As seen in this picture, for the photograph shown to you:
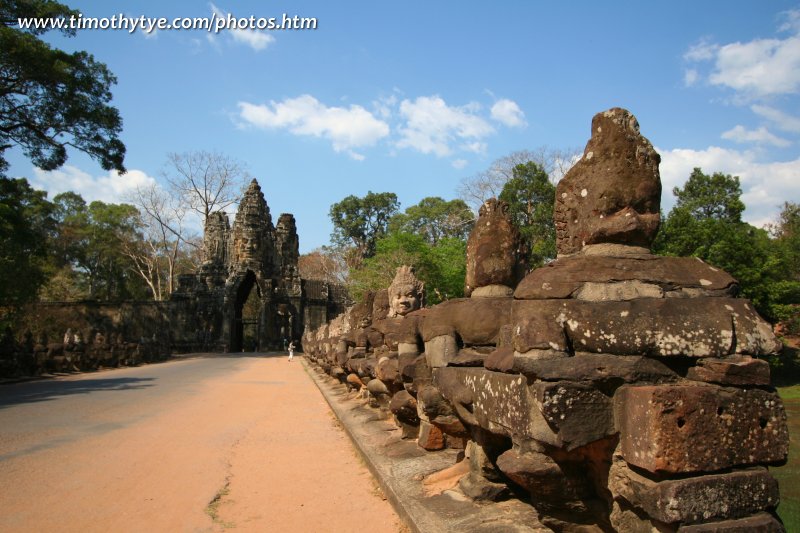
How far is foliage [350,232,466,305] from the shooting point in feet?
85.6

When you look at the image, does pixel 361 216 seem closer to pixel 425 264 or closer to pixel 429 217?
pixel 429 217

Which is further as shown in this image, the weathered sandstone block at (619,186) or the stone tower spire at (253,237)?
the stone tower spire at (253,237)

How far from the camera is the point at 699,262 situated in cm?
273

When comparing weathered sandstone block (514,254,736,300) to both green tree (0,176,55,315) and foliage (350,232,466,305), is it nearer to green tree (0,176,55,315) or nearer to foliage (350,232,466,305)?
green tree (0,176,55,315)

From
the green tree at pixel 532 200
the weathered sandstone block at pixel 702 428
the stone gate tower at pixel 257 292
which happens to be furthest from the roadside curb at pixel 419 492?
the stone gate tower at pixel 257 292

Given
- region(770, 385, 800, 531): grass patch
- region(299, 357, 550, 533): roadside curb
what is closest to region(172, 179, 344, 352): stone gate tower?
region(770, 385, 800, 531): grass patch

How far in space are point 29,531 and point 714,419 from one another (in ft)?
13.7

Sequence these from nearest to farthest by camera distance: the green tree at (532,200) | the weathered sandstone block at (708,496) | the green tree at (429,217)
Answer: the weathered sandstone block at (708,496)
the green tree at (532,200)
the green tree at (429,217)

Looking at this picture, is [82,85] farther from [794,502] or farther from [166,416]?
[794,502]

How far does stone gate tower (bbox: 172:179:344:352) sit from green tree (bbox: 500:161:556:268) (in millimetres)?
15720

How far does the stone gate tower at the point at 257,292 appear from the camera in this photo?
36.9m

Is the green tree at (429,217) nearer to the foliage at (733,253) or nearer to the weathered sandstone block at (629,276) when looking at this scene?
the foliage at (733,253)

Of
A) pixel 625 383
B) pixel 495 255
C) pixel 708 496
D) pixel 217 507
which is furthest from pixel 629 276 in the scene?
pixel 217 507

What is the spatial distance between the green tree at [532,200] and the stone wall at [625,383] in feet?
69.1
